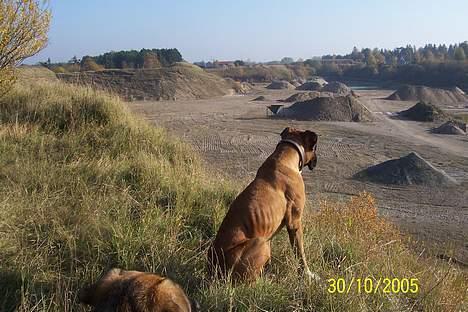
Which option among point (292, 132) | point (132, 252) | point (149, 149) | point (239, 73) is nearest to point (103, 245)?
point (132, 252)

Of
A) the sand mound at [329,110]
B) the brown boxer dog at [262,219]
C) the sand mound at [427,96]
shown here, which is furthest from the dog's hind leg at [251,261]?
the sand mound at [427,96]

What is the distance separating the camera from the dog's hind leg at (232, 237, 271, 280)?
4.20m

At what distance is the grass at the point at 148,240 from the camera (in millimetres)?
3984

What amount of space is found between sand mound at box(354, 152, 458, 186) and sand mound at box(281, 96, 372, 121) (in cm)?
1334

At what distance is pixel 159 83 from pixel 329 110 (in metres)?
21.0

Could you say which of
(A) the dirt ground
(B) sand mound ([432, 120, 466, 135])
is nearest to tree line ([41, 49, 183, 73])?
(A) the dirt ground

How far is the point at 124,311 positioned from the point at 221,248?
4.84ft

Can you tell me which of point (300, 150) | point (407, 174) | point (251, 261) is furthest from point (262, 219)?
point (407, 174)

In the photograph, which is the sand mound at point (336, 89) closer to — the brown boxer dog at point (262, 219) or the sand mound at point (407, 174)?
the sand mound at point (407, 174)

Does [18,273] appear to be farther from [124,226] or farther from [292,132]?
[292,132]

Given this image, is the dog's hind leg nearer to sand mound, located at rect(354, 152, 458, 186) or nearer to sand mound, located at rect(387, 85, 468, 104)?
sand mound, located at rect(354, 152, 458, 186)

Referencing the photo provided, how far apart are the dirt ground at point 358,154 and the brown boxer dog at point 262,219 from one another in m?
2.83

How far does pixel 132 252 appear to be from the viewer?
4.71 meters
